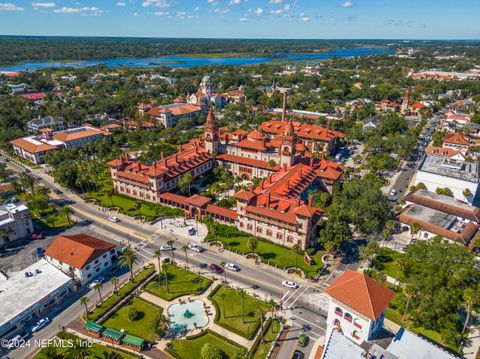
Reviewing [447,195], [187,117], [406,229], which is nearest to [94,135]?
[187,117]

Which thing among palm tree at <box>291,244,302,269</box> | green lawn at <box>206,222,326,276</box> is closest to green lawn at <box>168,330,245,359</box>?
green lawn at <box>206,222,326,276</box>

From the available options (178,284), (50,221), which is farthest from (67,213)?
(178,284)

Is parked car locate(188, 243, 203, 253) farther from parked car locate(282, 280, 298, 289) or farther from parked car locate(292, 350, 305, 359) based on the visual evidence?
parked car locate(292, 350, 305, 359)

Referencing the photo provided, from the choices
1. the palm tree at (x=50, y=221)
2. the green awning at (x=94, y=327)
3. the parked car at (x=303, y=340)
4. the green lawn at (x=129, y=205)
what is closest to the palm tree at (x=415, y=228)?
the parked car at (x=303, y=340)

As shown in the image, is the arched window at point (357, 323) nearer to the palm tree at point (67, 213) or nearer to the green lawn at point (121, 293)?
the green lawn at point (121, 293)

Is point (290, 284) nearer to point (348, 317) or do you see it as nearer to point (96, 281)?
point (348, 317)

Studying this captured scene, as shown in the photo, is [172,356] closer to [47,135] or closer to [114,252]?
[114,252]
